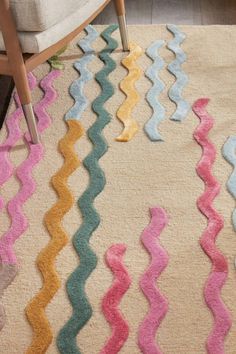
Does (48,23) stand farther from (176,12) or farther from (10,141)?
(176,12)

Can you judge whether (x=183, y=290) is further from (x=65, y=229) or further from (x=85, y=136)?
(x=85, y=136)

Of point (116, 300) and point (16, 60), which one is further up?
point (16, 60)

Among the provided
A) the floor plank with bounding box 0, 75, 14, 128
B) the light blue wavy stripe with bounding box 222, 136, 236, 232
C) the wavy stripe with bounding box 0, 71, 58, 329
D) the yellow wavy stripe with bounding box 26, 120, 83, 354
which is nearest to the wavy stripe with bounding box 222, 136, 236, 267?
the light blue wavy stripe with bounding box 222, 136, 236, 232

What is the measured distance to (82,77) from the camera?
2.11 metres

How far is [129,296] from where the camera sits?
140 cm

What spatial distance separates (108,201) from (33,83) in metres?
0.67

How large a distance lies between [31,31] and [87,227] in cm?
57

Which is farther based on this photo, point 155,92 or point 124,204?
point 155,92

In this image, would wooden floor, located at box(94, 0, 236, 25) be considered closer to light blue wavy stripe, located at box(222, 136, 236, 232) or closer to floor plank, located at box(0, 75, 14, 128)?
floor plank, located at box(0, 75, 14, 128)

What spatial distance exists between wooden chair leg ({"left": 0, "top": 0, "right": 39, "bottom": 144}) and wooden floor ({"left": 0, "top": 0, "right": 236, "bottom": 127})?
808 mm

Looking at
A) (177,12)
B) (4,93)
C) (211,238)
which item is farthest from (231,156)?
(177,12)

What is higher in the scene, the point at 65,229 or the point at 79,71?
the point at 79,71

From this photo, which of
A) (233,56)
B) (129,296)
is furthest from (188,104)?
(129,296)

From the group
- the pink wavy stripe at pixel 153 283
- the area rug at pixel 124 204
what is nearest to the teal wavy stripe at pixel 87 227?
the area rug at pixel 124 204
